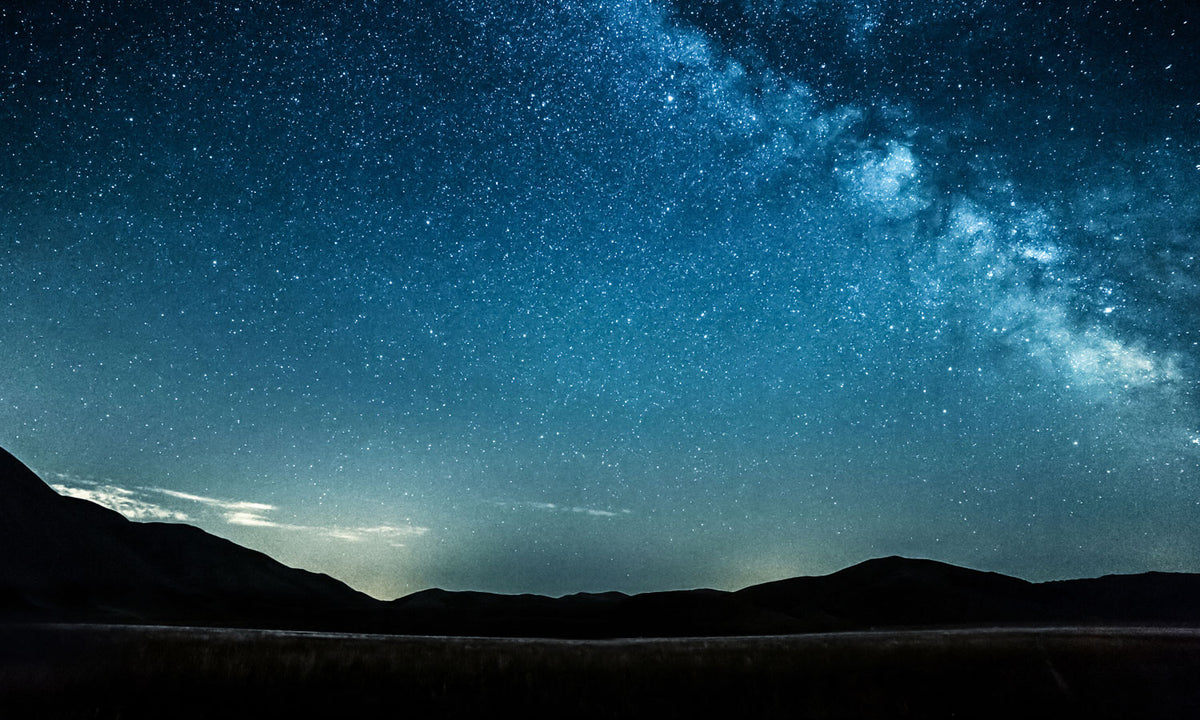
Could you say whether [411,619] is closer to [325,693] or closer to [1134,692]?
[325,693]

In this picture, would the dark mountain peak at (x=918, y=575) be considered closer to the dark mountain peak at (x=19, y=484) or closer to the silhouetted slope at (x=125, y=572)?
the silhouetted slope at (x=125, y=572)

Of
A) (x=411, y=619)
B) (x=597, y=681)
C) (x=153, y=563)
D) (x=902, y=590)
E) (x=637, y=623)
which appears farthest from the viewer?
(x=153, y=563)

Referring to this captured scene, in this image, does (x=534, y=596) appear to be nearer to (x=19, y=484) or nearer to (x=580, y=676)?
(x=19, y=484)

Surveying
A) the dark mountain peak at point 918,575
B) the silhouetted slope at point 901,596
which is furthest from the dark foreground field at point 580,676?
the dark mountain peak at point 918,575

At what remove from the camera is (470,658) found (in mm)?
20750

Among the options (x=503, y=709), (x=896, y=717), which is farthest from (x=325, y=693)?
(x=896, y=717)

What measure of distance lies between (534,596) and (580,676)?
288ft

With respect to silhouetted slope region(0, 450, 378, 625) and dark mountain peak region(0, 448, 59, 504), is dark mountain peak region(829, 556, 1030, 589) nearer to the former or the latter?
silhouetted slope region(0, 450, 378, 625)

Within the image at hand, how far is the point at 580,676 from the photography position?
20.7m

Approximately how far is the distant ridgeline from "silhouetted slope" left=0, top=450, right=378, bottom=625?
0.81 ft

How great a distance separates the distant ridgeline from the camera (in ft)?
230

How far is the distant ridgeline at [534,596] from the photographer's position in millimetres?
70125

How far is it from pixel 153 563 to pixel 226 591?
12.3m

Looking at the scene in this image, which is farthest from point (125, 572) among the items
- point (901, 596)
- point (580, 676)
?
point (901, 596)
